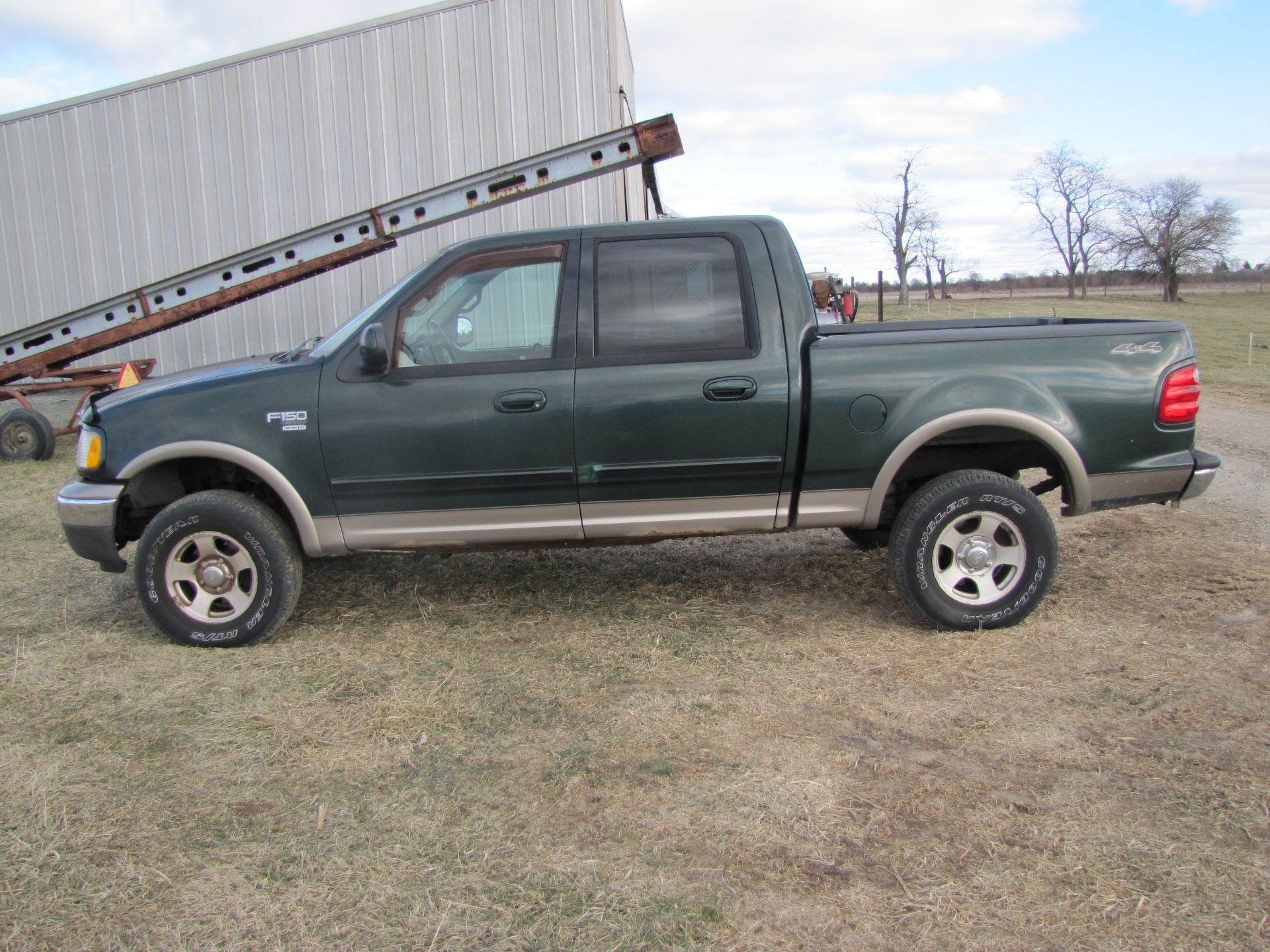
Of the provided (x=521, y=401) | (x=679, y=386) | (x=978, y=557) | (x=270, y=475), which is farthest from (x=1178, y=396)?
(x=270, y=475)

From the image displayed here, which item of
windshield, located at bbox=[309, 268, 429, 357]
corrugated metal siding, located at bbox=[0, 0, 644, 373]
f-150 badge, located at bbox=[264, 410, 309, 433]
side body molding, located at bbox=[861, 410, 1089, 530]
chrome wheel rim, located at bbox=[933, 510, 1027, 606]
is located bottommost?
chrome wheel rim, located at bbox=[933, 510, 1027, 606]

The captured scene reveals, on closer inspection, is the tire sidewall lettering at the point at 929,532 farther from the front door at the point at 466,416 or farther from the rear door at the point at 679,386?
the front door at the point at 466,416

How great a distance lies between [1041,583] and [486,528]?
2.50 metres

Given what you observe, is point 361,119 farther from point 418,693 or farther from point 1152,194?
point 1152,194

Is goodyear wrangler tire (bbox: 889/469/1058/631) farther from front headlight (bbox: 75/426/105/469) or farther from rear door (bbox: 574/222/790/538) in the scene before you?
front headlight (bbox: 75/426/105/469)

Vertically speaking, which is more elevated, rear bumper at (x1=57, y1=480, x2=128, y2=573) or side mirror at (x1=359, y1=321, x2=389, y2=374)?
side mirror at (x1=359, y1=321, x2=389, y2=374)

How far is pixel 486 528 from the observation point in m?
4.34

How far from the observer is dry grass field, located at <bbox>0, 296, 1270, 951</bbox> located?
2.44 metres

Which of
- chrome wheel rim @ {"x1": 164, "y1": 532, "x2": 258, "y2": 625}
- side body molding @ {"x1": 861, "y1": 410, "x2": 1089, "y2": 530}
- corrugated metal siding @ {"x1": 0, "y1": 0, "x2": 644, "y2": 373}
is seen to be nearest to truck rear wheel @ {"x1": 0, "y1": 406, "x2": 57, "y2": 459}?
corrugated metal siding @ {"x1": 0, "y1": 0, "x2": 644, "y2": 373}

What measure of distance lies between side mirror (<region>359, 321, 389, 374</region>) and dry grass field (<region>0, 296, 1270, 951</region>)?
50.4 inches

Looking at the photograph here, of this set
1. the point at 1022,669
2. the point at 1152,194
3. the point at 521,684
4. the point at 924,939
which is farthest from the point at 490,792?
the point at 1152,194

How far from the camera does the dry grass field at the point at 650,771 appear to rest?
244 centimetres

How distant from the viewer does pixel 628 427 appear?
Result: 4215mm

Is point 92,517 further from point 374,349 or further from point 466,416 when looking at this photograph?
point 466,416
